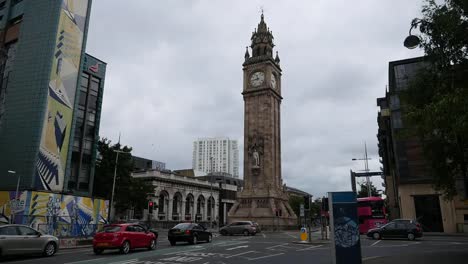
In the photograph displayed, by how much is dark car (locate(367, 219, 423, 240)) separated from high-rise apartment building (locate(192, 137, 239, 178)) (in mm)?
136207

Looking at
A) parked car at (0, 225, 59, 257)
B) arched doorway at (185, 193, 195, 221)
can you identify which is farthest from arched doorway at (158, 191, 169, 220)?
parked car at (0, 225, 59, 257)

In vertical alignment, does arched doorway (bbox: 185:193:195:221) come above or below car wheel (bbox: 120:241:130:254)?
above

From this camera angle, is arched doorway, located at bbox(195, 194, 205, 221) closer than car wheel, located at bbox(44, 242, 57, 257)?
No

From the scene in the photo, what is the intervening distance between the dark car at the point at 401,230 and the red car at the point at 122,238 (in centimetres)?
1913

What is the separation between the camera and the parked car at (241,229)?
37.8 metres

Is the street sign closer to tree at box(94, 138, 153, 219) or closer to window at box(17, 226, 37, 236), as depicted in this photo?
tree at box(94, 138, 153, 219)

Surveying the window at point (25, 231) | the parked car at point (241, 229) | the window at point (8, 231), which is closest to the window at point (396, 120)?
the parked car at point (241, 229)

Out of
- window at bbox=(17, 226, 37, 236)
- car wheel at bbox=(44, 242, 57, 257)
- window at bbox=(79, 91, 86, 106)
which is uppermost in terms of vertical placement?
window at bbox=(79, 91, 86, 106)

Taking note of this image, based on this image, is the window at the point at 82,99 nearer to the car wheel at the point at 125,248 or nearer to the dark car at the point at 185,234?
the dark car at the point at 185,234

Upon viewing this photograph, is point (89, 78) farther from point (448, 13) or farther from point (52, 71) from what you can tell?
point (448, 13)

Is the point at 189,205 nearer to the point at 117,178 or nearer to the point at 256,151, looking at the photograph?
the point at 256,151

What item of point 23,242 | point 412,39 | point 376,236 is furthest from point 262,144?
point 412,39

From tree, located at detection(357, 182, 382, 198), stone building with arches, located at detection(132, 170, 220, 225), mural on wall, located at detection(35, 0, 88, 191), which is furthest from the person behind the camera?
tree, located at detection(357, 182, 382, 198)

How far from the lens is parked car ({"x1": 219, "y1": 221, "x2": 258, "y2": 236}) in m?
37.8
